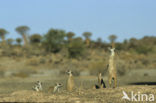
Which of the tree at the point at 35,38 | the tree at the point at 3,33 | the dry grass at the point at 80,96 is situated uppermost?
the tree at the point at 3,33

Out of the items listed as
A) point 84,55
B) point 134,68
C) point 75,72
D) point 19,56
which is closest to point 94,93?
point 75,72

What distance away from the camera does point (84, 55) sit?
159 feet

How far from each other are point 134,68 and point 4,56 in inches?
756

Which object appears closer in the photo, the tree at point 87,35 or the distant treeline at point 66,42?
the distant treeline at point 66,42

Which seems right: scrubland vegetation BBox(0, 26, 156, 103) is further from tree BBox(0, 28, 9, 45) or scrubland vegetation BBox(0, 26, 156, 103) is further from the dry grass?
the dry grass

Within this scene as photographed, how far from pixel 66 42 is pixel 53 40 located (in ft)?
15.9

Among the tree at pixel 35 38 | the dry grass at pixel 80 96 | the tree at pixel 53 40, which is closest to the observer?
the dry grass at pixel 80 96

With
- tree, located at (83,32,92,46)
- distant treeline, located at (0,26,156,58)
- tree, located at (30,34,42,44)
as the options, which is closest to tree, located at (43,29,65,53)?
distant treeline, located at (0,26,156,58)

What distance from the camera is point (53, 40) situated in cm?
5325

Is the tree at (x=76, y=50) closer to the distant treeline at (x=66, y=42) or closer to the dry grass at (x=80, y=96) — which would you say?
the distant treeline at (x=66, y=42)

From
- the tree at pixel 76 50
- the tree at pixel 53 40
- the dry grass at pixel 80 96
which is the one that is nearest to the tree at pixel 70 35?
the tree at pixel 53 40

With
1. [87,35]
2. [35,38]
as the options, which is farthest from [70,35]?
[35,38]

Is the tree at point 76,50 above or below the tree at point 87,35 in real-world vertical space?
below

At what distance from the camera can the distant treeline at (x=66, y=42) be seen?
160ft
